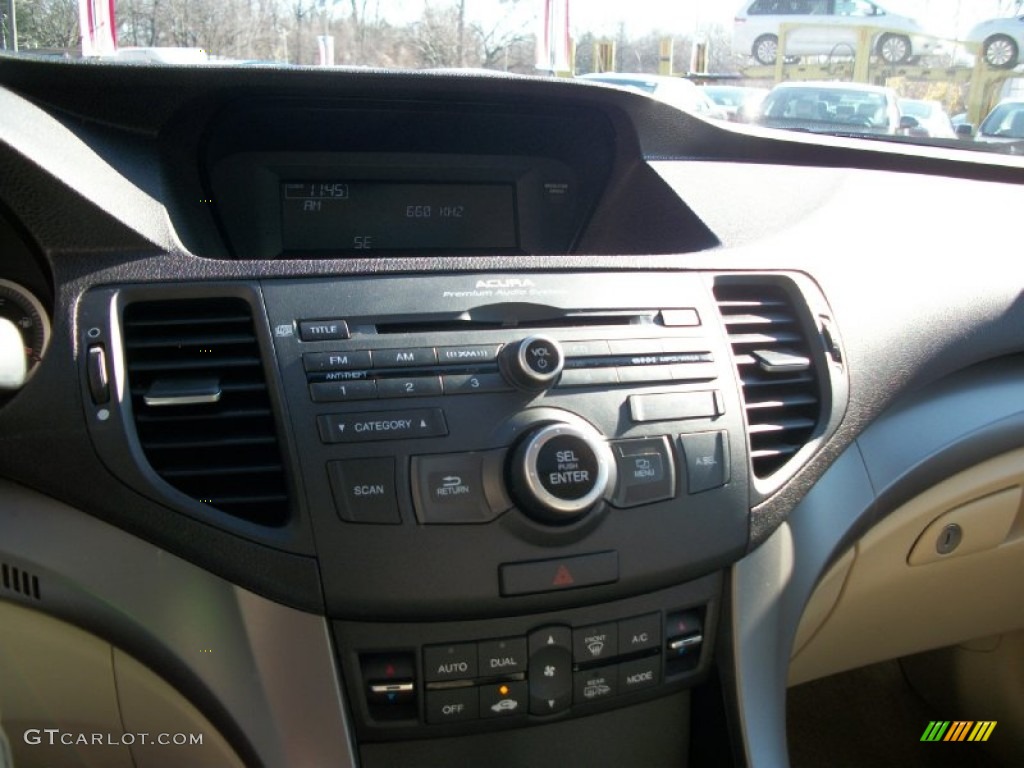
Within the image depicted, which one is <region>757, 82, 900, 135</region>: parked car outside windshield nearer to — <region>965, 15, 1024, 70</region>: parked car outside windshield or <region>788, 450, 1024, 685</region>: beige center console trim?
<region>965, 15, 1024, 70</region>: parked car outside windshield

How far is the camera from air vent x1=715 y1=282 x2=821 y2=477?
5.25 feet

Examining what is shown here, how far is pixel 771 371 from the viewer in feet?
5.28

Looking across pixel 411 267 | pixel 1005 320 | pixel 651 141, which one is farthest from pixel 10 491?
pixel 1005 320

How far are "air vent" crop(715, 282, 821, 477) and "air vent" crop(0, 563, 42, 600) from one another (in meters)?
1.07

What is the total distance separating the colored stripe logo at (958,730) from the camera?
2551 millimetres

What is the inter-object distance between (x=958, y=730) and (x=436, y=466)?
194 cm

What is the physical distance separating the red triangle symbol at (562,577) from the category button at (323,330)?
452 millimetres

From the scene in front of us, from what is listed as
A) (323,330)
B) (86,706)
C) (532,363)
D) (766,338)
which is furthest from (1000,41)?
(86,706)

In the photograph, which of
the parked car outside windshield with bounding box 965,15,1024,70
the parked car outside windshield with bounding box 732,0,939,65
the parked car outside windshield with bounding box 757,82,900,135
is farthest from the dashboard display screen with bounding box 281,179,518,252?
the parked car outside windshield with bounding box 732,0,939,65

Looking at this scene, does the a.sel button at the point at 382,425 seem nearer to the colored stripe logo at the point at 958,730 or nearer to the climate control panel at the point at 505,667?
the climate control panel at the point at 505,667

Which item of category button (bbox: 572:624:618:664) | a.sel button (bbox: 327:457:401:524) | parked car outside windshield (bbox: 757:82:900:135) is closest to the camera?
a.sel button (bbox: 327:457:401:524)

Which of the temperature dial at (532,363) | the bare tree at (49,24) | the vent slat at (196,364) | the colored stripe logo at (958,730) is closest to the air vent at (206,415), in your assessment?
the vent slat at (196,364)

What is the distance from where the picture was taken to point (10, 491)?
1378 millimetres

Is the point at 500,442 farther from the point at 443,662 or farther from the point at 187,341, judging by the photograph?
the point at 187,341
